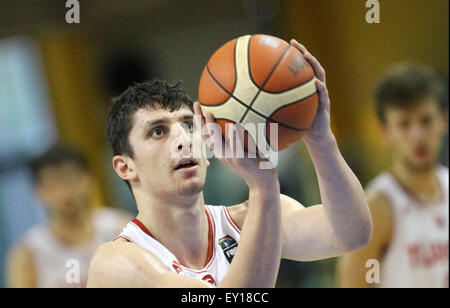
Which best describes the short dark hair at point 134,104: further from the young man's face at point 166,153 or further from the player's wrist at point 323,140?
the player's wrist at point 323,140

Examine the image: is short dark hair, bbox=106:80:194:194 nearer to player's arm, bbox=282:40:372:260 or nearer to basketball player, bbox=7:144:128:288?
player's arm, bbox=282:40:372:260

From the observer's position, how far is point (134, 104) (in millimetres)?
2689

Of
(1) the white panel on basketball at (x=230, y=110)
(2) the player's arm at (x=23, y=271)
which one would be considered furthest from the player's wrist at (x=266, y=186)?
(2) the player's arm at (x=23, y=271)

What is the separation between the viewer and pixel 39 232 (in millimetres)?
5996

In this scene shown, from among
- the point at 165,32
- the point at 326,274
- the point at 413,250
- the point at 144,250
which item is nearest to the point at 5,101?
the point at 165,32

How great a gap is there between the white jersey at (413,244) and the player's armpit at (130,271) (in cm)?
272

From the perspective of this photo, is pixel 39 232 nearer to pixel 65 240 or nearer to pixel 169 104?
pixel 65 240

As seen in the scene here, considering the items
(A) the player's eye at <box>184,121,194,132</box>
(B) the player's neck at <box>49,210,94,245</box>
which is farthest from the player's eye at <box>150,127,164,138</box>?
(B) the player's neck at <box>49,210,94,245</box>

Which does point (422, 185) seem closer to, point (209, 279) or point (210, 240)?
point (210, 240)

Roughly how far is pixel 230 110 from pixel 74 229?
388cm

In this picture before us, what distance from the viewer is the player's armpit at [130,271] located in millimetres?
2246

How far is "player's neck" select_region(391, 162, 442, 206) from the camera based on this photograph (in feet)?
15.8

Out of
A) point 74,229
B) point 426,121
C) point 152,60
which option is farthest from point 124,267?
point 152,60

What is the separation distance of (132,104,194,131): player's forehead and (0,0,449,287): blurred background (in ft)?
14.2
